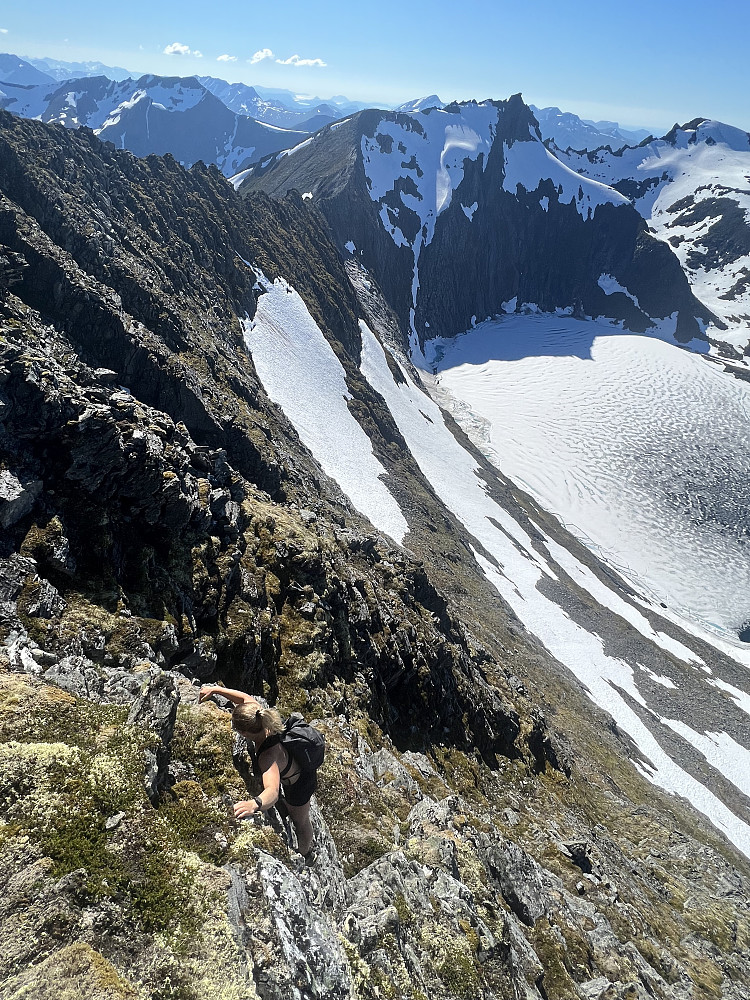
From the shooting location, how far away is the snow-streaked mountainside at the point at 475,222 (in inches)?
5477

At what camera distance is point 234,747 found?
33.3 ft

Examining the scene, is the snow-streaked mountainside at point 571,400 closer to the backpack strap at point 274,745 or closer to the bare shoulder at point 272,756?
the backpack strap at point 274,745

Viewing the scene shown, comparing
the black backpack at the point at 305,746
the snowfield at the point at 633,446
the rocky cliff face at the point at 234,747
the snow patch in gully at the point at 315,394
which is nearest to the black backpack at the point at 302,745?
the black backpack at the point at 305,746

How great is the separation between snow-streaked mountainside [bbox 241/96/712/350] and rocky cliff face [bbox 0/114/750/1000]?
106473mm

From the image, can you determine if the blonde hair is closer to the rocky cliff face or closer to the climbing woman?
the climbing woman

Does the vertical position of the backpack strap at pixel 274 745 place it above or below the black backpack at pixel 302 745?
below

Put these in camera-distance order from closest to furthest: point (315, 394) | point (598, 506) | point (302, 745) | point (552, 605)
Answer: point (302, 745), point (552, 605), point (315, 394), point (598, 506)

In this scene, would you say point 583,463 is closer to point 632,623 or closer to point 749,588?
point 749,588

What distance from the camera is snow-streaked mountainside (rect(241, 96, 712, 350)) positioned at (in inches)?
5477

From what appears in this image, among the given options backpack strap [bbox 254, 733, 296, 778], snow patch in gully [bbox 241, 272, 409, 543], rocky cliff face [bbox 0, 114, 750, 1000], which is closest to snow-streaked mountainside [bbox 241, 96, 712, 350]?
snow patch in gully [bbox 241, 272, 409, 543]

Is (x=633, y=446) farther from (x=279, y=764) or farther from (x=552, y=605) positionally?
(x=279, y=764)

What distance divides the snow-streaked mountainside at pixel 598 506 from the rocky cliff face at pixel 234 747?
10720 mm

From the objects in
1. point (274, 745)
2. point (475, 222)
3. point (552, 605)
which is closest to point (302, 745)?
point (274, 745)

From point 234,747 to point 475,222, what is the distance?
187 m
